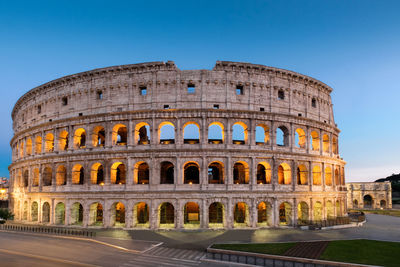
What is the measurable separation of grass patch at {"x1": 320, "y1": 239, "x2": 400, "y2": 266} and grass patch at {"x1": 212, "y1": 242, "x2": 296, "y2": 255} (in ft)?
8.75

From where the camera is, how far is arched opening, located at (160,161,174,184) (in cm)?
3647

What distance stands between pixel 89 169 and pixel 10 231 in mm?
10047

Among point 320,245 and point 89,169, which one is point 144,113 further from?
point 320,245

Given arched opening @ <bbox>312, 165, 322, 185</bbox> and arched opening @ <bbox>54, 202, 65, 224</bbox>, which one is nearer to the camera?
arched opening @ <bbox>54, 202, 65, 224</bbox>

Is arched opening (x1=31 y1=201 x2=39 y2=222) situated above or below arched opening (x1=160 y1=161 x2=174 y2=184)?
below

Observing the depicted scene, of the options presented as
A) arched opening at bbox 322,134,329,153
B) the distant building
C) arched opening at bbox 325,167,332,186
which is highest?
arched opening at bbox 322,134,329,153

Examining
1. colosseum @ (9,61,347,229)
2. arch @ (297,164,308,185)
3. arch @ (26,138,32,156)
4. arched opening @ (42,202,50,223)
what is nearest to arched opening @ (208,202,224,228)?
colosseum @ (9,61,347,229)

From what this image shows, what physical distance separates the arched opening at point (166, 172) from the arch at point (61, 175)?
12541 mm

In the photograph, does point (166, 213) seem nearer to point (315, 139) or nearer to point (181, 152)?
point (181, 152)

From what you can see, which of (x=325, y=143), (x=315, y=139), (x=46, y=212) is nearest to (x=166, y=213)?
(x=46, y=212)

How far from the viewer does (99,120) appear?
3422cm

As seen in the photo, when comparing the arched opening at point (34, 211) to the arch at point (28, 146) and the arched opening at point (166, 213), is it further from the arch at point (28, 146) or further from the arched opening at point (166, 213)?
the arched opening at point (166, 213)

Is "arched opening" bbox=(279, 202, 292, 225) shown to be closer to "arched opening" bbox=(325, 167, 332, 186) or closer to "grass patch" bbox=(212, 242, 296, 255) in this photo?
"arched opening" bbox=(325, 167, 332, 186)

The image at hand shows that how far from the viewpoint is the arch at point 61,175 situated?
A: 118 ft
